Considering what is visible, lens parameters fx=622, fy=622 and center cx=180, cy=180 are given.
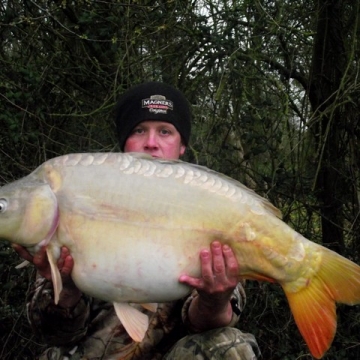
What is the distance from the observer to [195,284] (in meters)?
1.44

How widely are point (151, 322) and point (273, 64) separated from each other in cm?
162

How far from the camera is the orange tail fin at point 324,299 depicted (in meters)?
1.39

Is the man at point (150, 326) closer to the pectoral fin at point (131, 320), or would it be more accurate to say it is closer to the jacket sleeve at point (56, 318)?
the jacket sleeve at point (56, 318)

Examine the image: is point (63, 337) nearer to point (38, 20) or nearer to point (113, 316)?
point (113, 316)

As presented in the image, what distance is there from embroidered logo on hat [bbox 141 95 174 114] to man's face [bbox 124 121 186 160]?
0.05 meters

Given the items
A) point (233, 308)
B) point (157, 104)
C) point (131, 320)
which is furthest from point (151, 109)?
point (131, 320)

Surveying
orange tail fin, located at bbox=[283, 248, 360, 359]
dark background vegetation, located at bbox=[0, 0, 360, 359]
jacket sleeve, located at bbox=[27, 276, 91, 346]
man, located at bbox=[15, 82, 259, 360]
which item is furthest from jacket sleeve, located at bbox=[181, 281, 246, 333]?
dark background vegetation, located at bbox=[0, 0, 360, 359]

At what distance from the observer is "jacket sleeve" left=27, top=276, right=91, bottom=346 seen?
1708 millimetres

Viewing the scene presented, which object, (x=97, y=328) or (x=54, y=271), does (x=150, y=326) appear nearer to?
(x=97, y=328)

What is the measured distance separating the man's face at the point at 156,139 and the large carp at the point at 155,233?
0.48m

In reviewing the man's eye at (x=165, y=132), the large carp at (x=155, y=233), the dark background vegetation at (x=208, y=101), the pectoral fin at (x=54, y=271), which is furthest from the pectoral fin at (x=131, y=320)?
the dark background vegetation at (x=208, y=101)

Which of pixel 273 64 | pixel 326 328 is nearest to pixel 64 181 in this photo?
pixel 326 328

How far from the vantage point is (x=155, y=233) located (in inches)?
54.4

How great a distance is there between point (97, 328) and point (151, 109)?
27.8 inches
